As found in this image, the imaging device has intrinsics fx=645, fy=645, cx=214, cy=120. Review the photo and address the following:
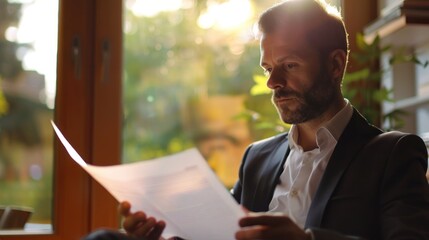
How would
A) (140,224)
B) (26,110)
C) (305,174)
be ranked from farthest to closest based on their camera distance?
(26,110) < (305,174) < (140,224)

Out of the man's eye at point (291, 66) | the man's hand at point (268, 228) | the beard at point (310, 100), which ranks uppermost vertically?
the man's eye at point (291, 66)

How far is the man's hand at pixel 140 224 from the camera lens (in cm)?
124

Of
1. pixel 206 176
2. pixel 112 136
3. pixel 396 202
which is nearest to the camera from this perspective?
pixel 206 176

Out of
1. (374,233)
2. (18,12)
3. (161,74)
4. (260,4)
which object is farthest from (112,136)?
(374,233)

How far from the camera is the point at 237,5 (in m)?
2.67

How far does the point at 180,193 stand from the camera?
1091 mm

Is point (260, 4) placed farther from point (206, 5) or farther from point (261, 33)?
point (261, 33)

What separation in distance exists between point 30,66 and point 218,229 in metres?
1.57

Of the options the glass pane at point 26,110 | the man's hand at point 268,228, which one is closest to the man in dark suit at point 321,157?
the man's hand at point 268,228

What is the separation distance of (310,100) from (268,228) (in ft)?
1.61

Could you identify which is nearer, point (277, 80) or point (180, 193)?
point (180, 193)

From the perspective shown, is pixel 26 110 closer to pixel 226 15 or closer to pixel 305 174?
pixel 226 15

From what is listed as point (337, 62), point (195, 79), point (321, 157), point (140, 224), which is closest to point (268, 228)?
point (140, 224)

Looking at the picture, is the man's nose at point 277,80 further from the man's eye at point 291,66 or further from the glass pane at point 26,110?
the glass pane at point 26,110
